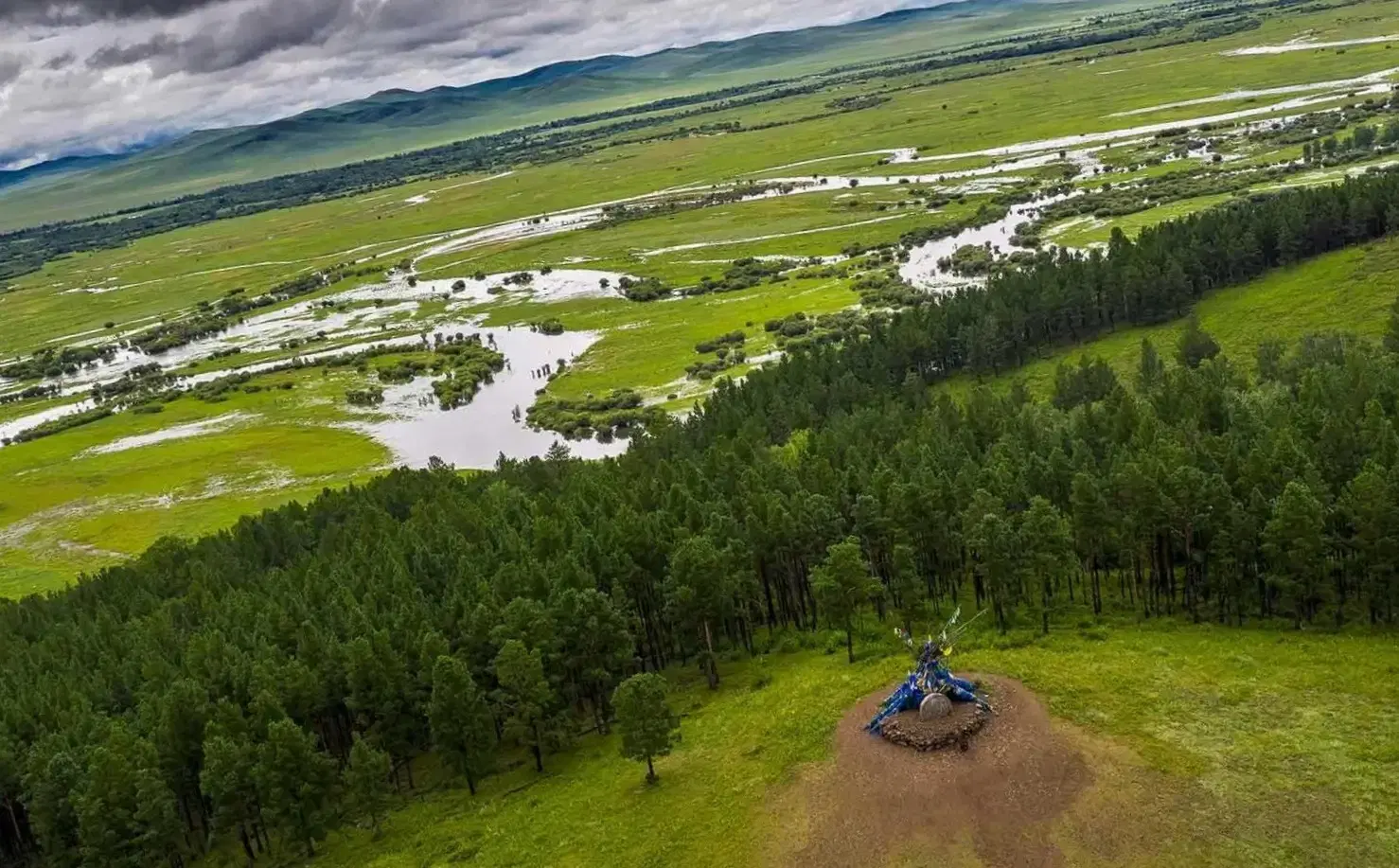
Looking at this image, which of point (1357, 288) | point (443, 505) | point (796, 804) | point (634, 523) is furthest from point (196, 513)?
point (1357, 288)

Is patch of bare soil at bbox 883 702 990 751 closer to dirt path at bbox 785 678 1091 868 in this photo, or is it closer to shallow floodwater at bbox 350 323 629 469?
dirt path at bbox 785 678 1091 868

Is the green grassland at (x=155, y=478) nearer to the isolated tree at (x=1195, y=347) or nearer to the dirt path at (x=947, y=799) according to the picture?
the isolated tree at (x=1195, y=347)

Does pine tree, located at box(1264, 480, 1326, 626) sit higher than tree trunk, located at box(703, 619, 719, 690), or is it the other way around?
pine tree, located at box(1264, 480, 1326, 626)

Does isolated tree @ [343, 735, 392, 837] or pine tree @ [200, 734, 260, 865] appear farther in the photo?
isolated tree @ [343, 735, 392, 837]

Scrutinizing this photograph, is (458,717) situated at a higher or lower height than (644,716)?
lower

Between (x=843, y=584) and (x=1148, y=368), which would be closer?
(x=843, y=584)

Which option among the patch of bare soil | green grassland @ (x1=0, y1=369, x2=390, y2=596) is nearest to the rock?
the patch of bare soil

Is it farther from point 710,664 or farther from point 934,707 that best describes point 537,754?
point 934,707

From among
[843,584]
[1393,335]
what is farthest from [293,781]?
[1393,335]
